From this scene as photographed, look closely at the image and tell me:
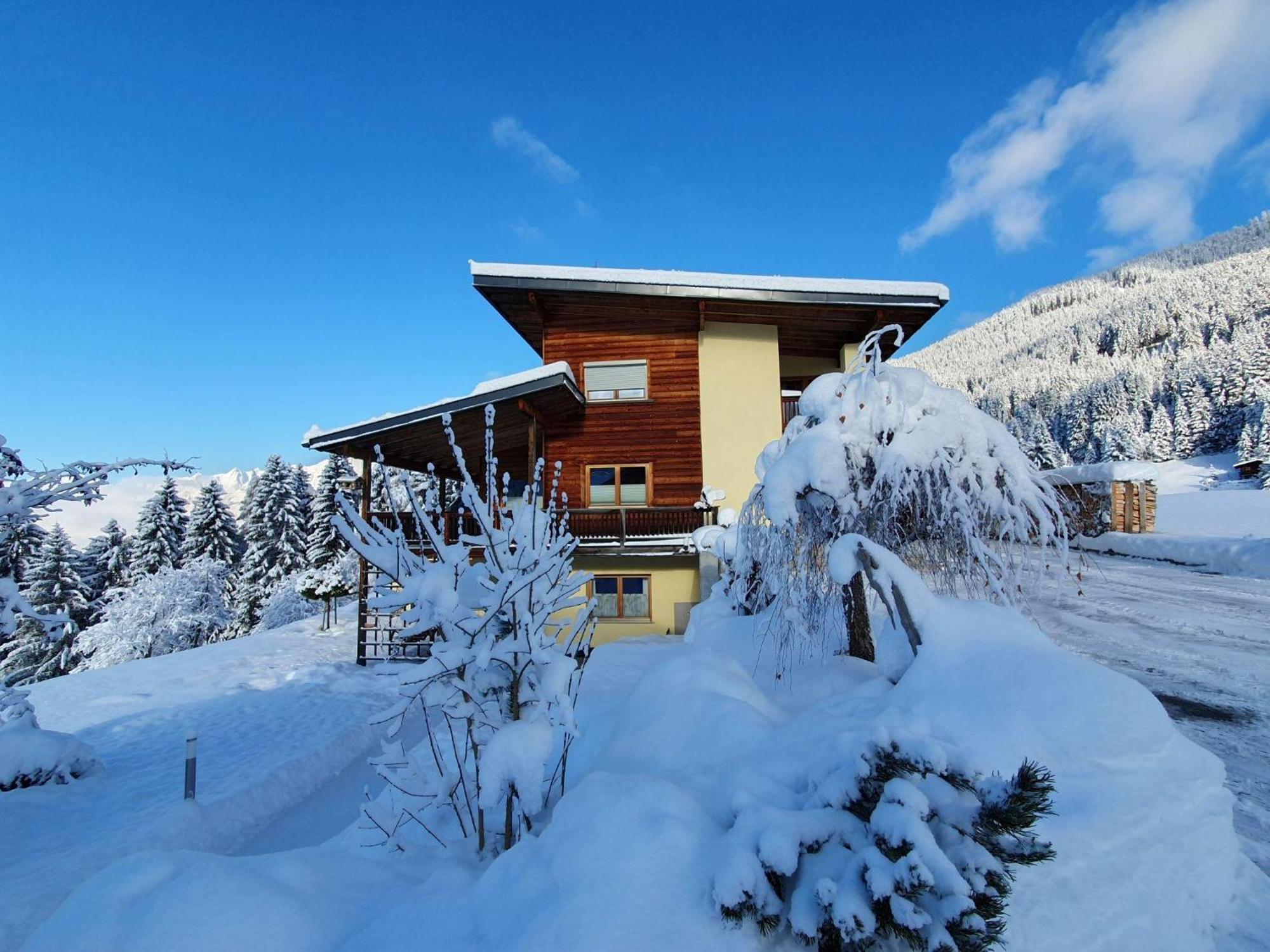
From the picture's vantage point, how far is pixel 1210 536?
19.1 meters

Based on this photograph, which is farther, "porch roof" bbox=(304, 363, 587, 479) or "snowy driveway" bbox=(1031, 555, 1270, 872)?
"porch roof" bbox=(304, 363, 587, 479)

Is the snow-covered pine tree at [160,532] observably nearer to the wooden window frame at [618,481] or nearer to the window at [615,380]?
the wooden window frame at [618,481]

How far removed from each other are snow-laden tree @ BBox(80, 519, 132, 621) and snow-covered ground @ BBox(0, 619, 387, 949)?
27.2 m

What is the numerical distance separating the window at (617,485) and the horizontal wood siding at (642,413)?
0.17m

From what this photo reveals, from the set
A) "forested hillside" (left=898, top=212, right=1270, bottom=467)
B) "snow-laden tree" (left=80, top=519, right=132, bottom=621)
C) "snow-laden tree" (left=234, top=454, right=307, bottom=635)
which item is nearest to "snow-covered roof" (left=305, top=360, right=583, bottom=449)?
"forested hillside" (left=898, top=212, right=1270, bottom=467)

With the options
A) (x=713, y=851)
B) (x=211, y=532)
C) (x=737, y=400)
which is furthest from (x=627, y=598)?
(x=211, y=532)

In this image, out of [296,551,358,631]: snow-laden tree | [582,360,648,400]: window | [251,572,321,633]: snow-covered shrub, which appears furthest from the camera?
[251,572,321,633]: snow-covered shrub

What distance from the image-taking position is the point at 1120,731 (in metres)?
3.03

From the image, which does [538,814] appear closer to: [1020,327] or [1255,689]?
[1255,689]

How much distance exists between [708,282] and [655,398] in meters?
3.06

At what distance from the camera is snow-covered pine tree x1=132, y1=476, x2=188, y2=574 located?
100.0 ft

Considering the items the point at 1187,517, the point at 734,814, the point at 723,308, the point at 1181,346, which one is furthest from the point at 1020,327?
the point at 734,814

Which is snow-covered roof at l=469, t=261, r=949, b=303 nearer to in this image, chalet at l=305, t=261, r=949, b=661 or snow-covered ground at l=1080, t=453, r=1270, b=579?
chalet at l=305, t=261, r=949, b=661

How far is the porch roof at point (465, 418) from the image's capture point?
10727 millimetres
